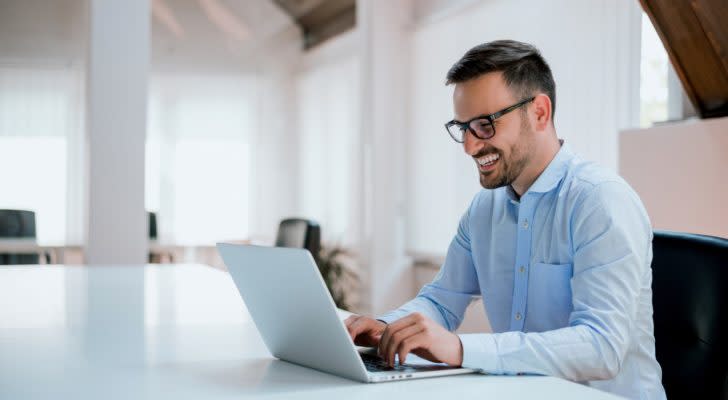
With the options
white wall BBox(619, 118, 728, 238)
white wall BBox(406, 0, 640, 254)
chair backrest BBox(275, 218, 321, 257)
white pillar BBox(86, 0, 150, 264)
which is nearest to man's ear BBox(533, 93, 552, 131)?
white wall BBox(619, 118, 728, 238)

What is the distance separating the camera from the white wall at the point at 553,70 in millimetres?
4105

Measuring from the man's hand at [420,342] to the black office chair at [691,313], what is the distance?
478mm

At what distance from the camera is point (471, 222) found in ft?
6.31

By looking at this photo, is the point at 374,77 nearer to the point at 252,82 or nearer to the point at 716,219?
the point at 252,82

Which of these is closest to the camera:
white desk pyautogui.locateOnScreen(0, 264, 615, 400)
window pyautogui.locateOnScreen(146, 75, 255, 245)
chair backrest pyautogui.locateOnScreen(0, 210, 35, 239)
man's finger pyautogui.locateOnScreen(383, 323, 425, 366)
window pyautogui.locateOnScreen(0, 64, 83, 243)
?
white desk pyautogui.locateOnScreen(0, 264, 615, 400)

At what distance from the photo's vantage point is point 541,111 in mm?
1762

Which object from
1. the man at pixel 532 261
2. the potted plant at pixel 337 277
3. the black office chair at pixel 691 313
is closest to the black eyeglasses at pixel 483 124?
the man at pixel 532 261

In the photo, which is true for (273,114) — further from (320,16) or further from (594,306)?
(594,306)

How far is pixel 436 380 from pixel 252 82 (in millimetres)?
7674

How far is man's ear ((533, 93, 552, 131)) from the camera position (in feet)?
5.75

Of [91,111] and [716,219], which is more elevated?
[91,111]

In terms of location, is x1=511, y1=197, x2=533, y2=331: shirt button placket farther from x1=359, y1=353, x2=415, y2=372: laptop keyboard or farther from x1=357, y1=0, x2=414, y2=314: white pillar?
x1=357, y1=0, x2=414, y2=314: white pillar

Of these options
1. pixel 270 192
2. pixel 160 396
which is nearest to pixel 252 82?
pixel 270 192

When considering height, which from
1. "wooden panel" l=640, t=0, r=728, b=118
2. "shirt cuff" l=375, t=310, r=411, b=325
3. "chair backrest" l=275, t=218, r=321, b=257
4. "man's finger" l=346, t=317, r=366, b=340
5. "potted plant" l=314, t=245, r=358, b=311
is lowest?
"potted plant" l=314, t=245, r=358, b=311
